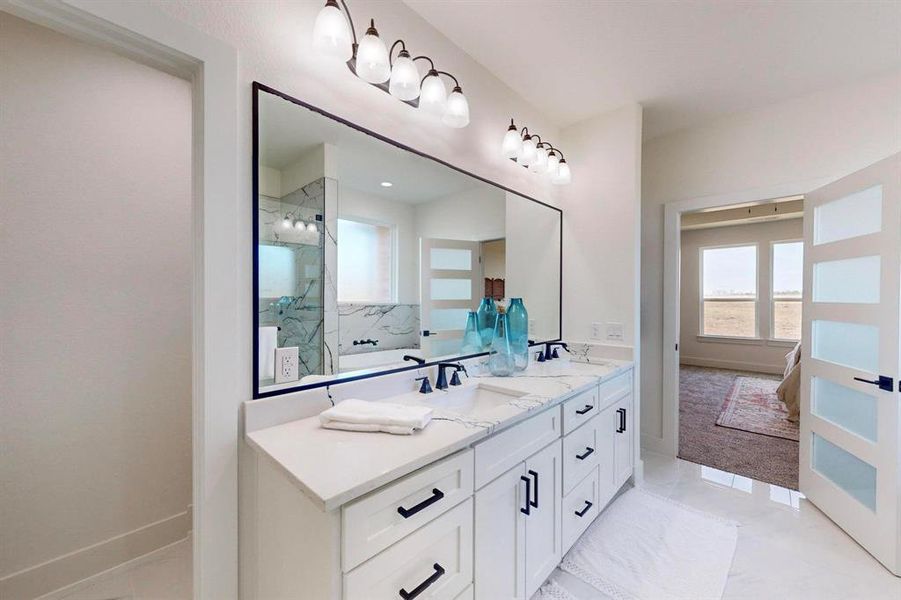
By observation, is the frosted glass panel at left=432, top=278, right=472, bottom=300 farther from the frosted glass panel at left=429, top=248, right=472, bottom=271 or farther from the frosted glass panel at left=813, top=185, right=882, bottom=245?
the frosted glass panel at left=813, top=185, right=882, bottom=245

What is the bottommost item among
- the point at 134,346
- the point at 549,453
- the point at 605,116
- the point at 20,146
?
the point at 549,453

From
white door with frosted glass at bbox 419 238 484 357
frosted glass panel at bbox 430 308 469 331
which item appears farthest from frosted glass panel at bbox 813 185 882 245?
frosted glass panel at bbox 430 308 469 331

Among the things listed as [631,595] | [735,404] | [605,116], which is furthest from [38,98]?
[735,404]

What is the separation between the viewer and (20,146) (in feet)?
4.73

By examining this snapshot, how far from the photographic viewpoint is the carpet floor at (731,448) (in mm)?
2520

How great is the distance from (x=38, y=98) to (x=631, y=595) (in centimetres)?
330

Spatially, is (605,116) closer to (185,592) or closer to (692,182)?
(692,182)

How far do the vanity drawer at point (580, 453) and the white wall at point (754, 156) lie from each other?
1392 mm

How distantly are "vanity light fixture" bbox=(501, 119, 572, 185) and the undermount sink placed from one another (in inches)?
53.7

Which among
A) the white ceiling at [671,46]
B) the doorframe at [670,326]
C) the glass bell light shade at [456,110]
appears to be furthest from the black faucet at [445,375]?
the doorframe at [670,326]

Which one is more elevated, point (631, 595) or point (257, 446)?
point (257, 446)

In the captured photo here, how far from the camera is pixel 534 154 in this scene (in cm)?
215

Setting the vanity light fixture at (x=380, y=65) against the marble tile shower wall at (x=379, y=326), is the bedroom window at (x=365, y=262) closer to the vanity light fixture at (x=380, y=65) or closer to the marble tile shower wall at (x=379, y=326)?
the marble tile shower wall at (x=379, y=326)

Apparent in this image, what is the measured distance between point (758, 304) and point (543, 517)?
6.45m
